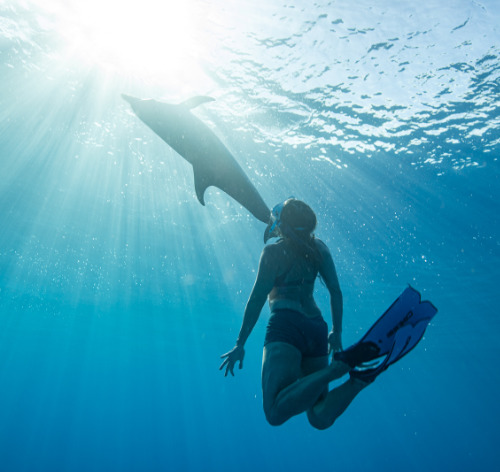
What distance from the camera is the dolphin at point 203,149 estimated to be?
4.44 meters

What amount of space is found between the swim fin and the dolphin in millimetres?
2076

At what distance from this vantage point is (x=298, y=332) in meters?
3.32

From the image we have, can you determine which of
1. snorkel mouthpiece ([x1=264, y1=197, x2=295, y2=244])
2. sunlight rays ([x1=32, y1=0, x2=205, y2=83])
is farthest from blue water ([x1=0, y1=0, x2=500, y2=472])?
snorkel mouthpiece ([x1=264, y1=197, x2=295, y2=244])

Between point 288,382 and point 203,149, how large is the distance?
3.08 m

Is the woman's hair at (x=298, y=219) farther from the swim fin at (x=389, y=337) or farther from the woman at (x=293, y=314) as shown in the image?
the swim fin at (x=389, y=337)

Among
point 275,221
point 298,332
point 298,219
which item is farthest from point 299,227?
point 298,332

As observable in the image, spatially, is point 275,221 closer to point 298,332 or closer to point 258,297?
point 258,297

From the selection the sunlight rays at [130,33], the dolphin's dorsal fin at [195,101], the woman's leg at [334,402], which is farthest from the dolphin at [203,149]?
the sunlight rays at [130,33]

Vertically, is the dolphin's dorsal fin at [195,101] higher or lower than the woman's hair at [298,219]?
higher

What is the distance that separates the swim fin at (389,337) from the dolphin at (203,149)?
6.81 feet

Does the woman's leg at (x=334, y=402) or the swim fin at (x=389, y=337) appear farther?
the woman's leg at (x=334, y=402)

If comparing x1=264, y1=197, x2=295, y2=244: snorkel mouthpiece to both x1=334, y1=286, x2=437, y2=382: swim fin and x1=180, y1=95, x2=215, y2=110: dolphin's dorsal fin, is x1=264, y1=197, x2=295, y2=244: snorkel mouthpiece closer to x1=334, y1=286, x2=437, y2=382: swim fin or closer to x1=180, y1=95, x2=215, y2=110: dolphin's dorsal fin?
x1=334, y1=286, x2=437, y2=382: swim fin

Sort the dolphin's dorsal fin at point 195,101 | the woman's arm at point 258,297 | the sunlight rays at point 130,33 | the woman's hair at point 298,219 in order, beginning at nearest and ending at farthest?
the woman's arm at point 258,297, the woman's hair at point 298,219, the dolphin's dorsal fin at point 195,101, the sunlight rays at point 130,33

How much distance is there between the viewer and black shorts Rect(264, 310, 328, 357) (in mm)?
3270
